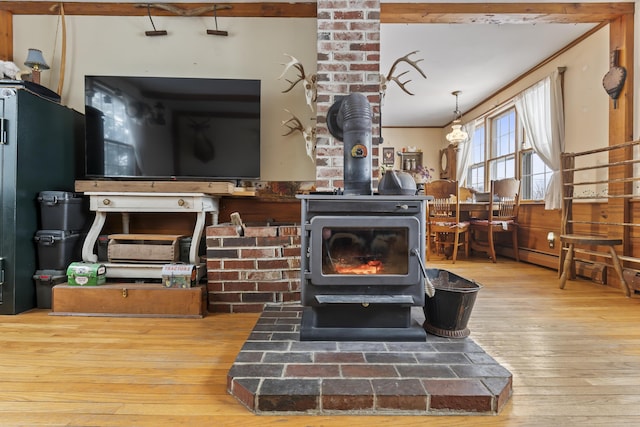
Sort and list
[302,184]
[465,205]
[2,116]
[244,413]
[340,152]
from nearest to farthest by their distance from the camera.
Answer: [244,413]
[2,116]
[340,152]
[302,184]
[465,205]

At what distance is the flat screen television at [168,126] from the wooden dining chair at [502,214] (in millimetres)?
3231

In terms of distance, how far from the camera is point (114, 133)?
2.37 metres

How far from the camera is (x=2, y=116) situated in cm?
204

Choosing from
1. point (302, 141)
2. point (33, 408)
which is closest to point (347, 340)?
point (33, 408)

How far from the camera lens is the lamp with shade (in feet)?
8.09

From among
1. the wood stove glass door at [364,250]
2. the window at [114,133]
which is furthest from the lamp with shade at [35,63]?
the wood stove glass door at [364,250]

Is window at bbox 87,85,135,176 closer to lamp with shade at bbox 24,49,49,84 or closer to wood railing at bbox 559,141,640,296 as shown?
lamp with shade at bbox 24,49,49,84

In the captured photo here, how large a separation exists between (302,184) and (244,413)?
1.77m

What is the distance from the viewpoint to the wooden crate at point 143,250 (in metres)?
2.23

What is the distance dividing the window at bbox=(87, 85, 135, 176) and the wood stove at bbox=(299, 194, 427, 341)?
1.50 metres

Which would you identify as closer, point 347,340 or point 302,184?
point 347,340

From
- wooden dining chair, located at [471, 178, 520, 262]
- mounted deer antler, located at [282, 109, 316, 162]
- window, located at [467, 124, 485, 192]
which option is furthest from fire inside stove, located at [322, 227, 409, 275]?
window, located at [467, 124, 485, 192]

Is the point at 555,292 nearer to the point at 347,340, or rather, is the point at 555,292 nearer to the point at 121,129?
the point at 347,340

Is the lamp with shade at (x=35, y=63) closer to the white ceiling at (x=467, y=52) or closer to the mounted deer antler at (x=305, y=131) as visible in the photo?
the mounted deer antler at (x=305, y=131)
